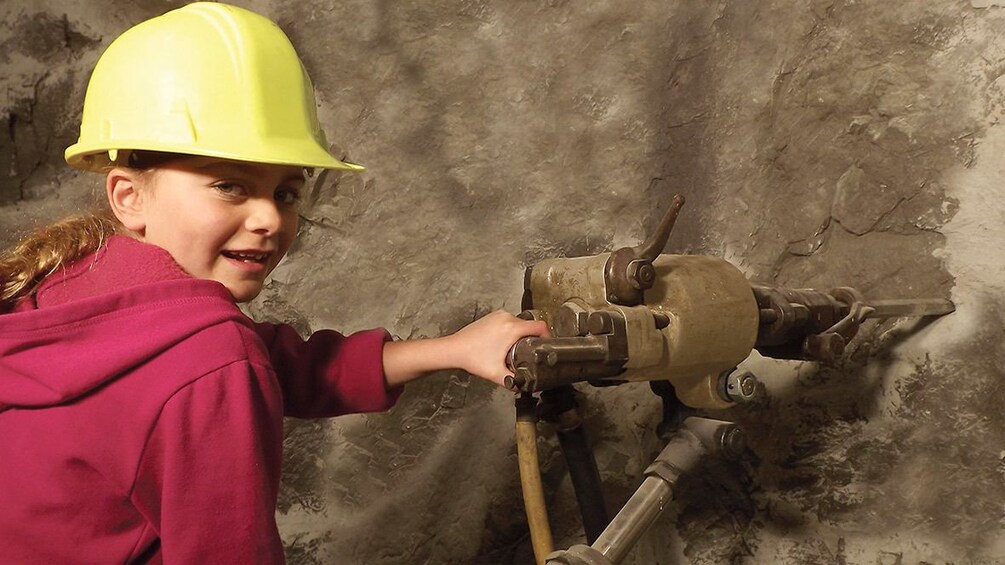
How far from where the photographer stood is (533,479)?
0.90 m

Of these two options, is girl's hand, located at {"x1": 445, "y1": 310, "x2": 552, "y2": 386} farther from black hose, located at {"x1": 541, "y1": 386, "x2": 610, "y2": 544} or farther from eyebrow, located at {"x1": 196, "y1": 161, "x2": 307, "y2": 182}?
eyebrow, located at {"x1": 196, "y1": 161, "x2": 307, "y2": 182}

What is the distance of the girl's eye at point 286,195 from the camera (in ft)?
2.78

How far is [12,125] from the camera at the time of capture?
1.25m

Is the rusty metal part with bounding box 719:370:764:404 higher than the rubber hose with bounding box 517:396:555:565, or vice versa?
the rusty metal part with bounding box 719:370:764:404

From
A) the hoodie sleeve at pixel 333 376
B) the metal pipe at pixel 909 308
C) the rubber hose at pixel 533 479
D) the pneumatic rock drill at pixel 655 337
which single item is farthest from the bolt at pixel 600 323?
the metal pipe at pixel 909 308

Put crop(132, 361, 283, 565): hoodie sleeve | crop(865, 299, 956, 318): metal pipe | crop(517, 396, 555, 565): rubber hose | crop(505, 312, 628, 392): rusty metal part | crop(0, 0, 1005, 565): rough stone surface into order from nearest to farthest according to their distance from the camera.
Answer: crop(132, 361, 283, 565): hoodie sleeve
crop(505, 312, 628, 392): rusty metal part
crop(517, 396, 555, 565): rubber hose
crop(865, 299, 956, 318): metal pipe
crop(0, 0, 1005, 565): rough stone surface

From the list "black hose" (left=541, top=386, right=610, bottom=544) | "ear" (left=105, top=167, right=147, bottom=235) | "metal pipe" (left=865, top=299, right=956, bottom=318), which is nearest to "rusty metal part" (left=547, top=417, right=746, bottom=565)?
"black hose" (left=541, top=386, right=610, bottom=544)

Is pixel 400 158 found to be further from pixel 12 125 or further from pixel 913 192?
pixel 913 192

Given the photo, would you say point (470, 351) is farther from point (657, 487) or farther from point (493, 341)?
point (657, 487)

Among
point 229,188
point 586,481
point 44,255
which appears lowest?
point 586,481

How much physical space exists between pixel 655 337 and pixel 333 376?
38cm

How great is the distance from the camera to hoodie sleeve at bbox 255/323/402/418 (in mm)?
988

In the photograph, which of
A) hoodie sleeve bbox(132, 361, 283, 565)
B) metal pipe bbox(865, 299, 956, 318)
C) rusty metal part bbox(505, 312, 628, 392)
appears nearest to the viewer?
hoodie sleeve bbox(132, 361, 283, 565)

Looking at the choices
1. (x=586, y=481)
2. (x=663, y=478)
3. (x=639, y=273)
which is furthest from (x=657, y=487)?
(x=639, y=273)
